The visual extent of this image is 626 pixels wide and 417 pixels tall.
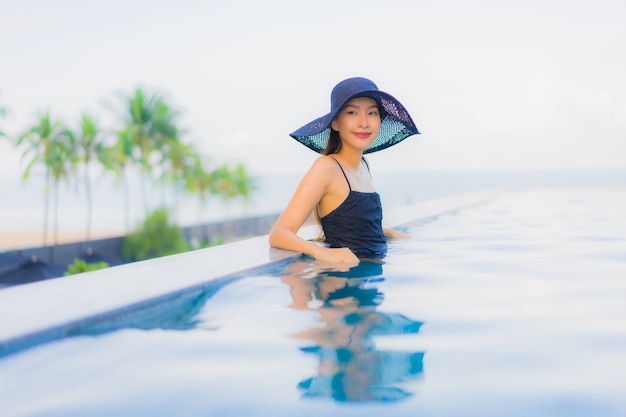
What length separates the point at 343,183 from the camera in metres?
3.48

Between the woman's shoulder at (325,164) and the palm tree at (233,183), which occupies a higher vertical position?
the palm tree at (233,183)

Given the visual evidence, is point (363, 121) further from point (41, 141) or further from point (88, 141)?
point (88, 141)

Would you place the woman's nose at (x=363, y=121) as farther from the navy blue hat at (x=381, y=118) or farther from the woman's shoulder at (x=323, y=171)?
the woman's shoulder at (x=323, y=171)

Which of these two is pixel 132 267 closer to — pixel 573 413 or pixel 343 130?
pixel 343 130

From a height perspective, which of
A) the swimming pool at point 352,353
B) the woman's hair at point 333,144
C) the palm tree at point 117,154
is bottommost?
the swimming pool at point 352,353

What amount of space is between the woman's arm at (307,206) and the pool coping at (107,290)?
0.30ft

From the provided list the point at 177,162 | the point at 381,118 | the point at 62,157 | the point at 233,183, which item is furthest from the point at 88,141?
the point at 381,118

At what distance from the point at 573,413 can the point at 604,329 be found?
80cm

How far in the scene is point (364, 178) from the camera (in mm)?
3711

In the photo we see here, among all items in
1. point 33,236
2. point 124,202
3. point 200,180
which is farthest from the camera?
point 124,202

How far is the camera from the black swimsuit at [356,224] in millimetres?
3538

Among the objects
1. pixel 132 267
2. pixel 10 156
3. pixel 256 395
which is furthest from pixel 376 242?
pixel 10 156

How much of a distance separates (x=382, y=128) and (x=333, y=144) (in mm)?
461

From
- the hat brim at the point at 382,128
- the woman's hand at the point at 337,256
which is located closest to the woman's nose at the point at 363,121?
the hat brim at the point at 382,128
